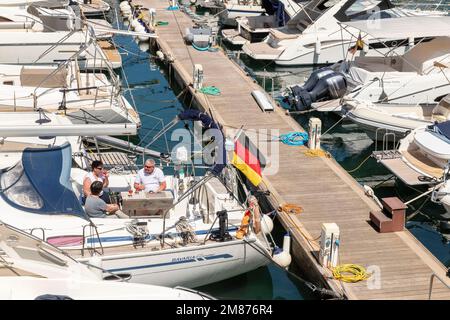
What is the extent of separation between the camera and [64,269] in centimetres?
1327

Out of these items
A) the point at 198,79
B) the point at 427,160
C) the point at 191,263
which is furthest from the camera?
the point at 198,79

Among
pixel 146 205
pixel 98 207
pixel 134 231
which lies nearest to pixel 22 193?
pixel 98 207

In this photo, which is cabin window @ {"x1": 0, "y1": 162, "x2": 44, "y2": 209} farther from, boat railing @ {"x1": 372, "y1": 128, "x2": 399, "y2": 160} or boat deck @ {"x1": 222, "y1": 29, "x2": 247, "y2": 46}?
boat deck @ {"x1": 222, "y1": 29, "x2": 247, "y2": 46}

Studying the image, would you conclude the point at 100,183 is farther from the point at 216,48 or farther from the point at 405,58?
the point at 216,48

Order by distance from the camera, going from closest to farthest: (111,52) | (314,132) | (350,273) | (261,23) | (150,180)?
(350,273)
(150,180)
(314,132)
(111,52)
(261,23)

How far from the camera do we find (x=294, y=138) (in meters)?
24.8

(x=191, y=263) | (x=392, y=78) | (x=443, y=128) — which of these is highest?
(x=191, y=263)

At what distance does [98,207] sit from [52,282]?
201 inches

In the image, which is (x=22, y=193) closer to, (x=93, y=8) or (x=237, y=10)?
(x=237, y=10)

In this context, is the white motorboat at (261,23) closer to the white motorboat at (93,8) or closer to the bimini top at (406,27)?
the white motorboat at (93,8)

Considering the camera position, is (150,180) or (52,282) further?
(150,180)

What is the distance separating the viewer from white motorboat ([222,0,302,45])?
37938 millimetres

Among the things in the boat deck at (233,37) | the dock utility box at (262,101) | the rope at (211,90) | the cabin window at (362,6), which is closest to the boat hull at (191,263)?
the dock utility box at (262,101)
